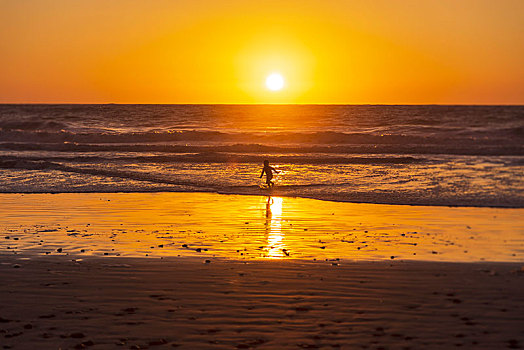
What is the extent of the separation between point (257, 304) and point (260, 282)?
42.4 inches

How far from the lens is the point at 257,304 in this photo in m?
8.16

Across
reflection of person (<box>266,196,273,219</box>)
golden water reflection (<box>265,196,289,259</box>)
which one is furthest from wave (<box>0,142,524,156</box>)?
golden water reflection (<box>265,196,289,259</box>)

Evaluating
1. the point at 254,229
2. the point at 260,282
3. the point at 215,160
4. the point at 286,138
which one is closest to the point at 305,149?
the point at 286,138

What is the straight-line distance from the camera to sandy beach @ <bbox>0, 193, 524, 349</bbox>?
7043mm

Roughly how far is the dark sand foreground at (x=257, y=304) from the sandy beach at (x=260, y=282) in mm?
26

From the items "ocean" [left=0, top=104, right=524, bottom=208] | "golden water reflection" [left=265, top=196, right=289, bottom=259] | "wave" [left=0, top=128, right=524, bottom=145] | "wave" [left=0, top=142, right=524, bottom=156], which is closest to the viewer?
"golden water reflection" [left=265, top=196, right=289, bottom=259]

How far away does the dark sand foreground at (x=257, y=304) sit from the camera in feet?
22.6

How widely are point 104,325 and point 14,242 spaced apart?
20.0 ft

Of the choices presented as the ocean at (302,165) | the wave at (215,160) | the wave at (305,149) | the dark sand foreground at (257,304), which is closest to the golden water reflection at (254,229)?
the dark sand foreground at (257,304)

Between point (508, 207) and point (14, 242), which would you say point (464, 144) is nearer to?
point (508, 207)

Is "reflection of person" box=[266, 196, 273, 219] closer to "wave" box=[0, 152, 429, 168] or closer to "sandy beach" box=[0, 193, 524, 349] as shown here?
"sandy beach" box=[0, 193, 524, 349]

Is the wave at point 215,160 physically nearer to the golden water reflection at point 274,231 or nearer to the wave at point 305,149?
the wave at point 305,149

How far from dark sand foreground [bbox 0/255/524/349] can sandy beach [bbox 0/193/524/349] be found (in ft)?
0.09

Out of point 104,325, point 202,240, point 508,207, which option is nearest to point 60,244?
point 202,240
